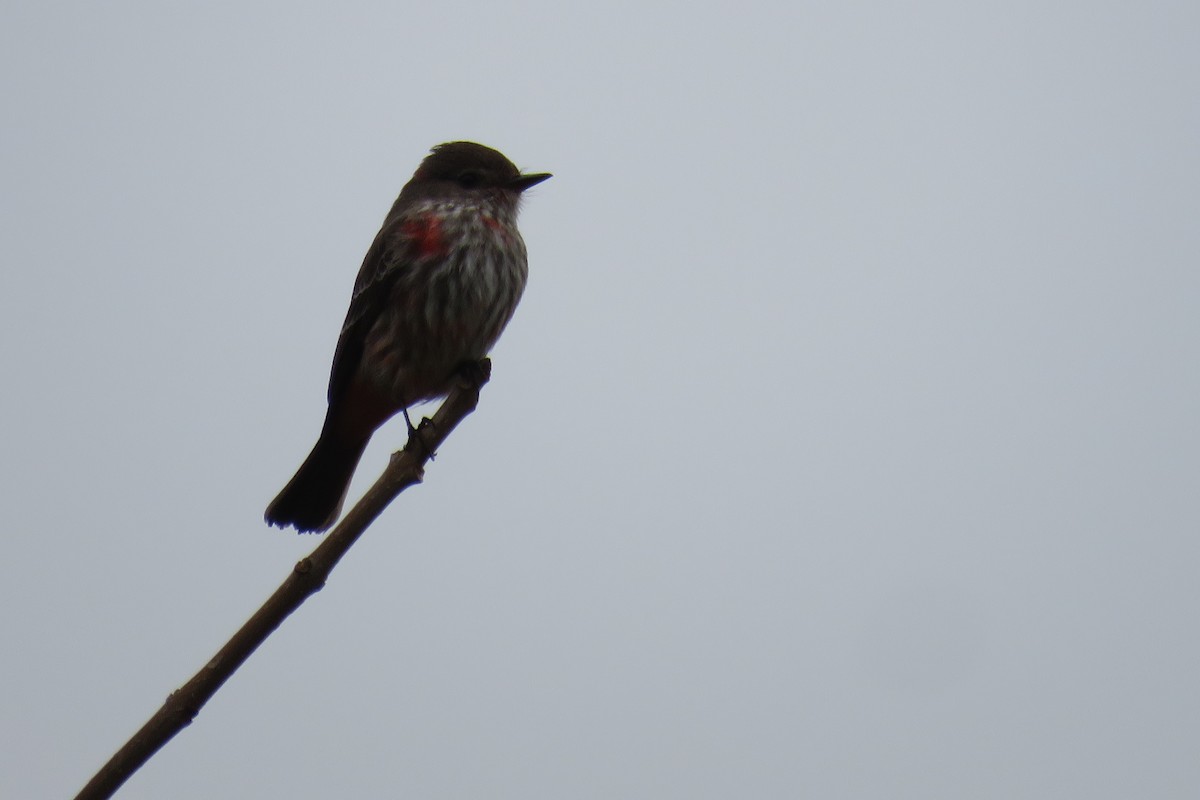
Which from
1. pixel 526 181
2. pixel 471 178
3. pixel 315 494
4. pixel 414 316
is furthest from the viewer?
pixel 471 178

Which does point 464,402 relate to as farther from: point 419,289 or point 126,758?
point 419,289

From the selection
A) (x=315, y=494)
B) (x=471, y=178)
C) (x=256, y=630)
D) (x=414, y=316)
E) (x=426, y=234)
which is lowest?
(x=256, y=630)

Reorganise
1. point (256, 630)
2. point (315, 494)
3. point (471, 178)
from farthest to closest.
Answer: point (471, 178) < point (315, 494) < point (256, 630)

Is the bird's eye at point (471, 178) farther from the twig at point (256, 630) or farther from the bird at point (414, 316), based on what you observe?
the twig at point (256, 630)

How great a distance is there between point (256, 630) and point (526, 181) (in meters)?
4.05

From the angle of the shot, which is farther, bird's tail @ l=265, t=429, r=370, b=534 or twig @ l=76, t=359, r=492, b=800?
bird's tail @ l=265, t=429, r=370, b=534

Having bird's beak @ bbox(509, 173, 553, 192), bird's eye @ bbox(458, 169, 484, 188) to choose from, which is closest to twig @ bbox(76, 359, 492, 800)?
bird's beak @ bbox(509, 173, 553, 192)

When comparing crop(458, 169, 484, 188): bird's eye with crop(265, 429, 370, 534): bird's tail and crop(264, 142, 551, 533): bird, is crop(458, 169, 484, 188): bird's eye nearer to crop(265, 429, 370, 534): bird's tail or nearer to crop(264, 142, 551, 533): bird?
crop(264, 142, 551, 533): bird

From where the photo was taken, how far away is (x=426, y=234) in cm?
601

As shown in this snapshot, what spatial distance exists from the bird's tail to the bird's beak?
171 cm

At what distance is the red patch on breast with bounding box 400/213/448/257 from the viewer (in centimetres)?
593

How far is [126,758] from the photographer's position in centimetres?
245

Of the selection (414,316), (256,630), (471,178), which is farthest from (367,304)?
(256,630)

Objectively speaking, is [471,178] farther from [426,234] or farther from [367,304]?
[367,304]
